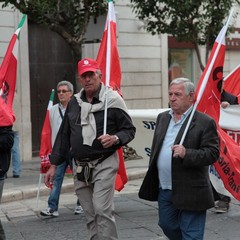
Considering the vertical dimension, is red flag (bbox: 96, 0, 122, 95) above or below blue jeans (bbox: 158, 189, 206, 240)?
above

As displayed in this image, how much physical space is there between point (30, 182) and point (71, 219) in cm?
363

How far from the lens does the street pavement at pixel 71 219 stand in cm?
713

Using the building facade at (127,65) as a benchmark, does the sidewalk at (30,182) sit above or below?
below

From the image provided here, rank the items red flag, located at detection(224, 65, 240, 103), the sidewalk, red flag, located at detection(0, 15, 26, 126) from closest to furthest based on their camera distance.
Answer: red flag, located at detection(0, 15, 26, 126)
red flag, located at detection(224, 65, 240, 103)
the sidewalk

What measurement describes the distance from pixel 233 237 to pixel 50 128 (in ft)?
9.95

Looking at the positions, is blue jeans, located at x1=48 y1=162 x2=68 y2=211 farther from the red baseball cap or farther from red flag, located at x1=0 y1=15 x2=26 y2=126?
the red baseball cap

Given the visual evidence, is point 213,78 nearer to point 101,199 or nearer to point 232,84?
point 101,199

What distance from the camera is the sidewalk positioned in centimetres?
1019

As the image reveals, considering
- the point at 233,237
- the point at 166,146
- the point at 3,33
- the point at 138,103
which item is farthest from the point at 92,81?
the point at 138,103

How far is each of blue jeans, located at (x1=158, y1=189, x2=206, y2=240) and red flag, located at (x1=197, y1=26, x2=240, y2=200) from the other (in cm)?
99

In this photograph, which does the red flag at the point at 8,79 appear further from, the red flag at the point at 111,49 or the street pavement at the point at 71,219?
the street pavement at the point at 71,219

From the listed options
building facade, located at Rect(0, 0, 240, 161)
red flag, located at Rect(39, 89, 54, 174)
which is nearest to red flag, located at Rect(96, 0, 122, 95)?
red flag, located at Rect(39, 89, 54, 174)

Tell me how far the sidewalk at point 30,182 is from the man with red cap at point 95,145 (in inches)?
176

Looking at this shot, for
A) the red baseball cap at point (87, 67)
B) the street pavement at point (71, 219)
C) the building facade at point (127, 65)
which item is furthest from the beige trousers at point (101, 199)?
the building facade at point (127, 65)
